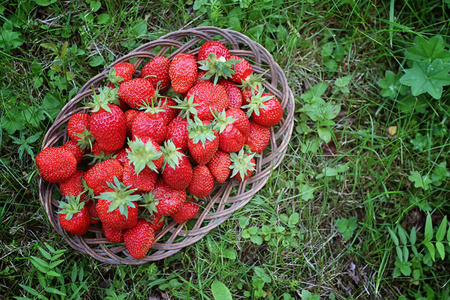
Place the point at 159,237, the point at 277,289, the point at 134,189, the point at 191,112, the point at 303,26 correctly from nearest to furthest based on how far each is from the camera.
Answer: the point at 134,189
the point at 191,112
the point at 159,237
the point at 277,289
the point at 303,26

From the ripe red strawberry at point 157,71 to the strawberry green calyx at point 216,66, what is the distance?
23 cm

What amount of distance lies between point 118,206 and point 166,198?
27cm

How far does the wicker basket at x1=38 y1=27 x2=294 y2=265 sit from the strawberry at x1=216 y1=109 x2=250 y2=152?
28 cm

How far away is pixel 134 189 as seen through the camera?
1.86 meters

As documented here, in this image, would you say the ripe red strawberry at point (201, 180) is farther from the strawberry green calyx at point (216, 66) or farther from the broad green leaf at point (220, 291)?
the broad green leaf at point (220, 291)

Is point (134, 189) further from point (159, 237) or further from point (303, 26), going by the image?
point (303, 26)

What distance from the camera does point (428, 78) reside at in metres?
2.46

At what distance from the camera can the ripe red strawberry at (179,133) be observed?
2021mm

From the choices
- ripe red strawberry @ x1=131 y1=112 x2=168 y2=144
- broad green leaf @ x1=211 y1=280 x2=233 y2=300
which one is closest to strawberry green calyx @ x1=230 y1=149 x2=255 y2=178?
ripe red strawberry @ x1=131 y1=112 x2=168 y2=144

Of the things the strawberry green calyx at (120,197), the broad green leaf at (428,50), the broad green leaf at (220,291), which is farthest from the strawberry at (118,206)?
the broad green leaf at (428,50)

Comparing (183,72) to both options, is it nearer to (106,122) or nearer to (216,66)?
→ (216,66)

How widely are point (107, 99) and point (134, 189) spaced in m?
0.51

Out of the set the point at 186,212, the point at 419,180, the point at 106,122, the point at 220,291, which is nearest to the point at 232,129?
the point at 186,212

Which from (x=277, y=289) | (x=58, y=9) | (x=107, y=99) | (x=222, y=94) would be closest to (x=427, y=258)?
(x=277, y=289)
